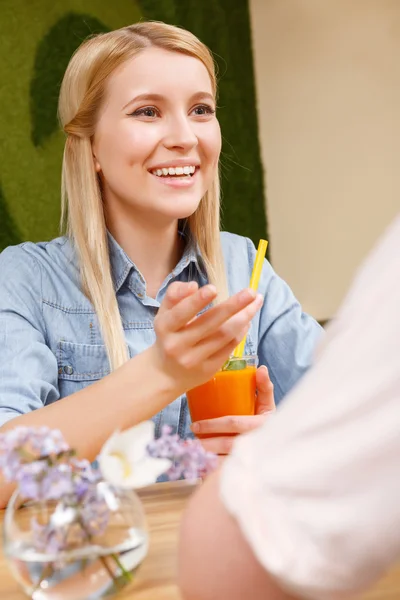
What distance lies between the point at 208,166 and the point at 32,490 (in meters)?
1.25

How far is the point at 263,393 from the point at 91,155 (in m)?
0.70

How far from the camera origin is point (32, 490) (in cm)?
58

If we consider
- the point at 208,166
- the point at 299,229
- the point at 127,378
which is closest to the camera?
the point at 127,378

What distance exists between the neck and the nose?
195mm

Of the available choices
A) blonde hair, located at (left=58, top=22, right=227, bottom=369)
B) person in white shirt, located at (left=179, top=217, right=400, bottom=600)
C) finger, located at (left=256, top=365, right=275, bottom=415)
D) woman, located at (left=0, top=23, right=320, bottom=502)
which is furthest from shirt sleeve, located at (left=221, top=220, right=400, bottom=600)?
blonde hair, located at (left=58, top=22, right=227, bottom=369)

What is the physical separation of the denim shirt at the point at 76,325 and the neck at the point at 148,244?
0.03 meters

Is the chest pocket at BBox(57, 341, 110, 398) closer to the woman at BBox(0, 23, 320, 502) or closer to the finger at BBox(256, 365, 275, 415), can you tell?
the woman at BBox(0, 23, 320, 502)

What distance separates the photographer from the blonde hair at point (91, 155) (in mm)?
1706

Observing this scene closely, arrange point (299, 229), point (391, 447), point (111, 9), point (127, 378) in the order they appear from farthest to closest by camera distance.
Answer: point (299, 229) → point (111, 9) → point (127, 378) → point (391, 447)

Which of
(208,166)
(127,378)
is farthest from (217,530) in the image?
(208,166)

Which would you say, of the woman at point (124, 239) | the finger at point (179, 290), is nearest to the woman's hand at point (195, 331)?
the finger at point (179, 290)

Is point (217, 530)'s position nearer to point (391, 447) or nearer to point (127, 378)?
point (391, 447)

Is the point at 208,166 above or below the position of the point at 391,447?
below

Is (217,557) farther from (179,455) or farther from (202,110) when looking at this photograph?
(202,110)
